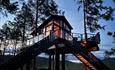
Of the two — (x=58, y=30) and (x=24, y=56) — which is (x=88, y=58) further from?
(x=24, y=56)

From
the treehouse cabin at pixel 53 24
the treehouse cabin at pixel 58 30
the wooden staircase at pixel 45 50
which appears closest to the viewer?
the wooden staircase at pixel 45 50

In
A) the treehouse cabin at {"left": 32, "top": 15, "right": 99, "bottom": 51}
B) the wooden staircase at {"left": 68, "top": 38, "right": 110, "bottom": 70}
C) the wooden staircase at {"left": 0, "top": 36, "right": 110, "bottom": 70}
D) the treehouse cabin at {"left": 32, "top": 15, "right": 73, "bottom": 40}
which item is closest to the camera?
the wooden staircase at {"left": 0, "top": 36, "right": 110, "bottom": 70}

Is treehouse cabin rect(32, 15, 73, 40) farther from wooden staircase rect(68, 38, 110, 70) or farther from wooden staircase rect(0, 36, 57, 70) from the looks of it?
wooden staircase rect(0, 36, 57, 70)

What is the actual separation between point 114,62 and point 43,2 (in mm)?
28435

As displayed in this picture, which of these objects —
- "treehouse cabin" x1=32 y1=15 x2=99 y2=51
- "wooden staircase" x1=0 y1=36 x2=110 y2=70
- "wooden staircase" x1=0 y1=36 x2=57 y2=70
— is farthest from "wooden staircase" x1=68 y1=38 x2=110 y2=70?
"wooden staircase" x1=0 y1=36 x2=57 y2=70

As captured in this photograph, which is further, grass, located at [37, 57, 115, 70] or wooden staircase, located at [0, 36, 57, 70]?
grass, located at [37, 57, 115, 70]

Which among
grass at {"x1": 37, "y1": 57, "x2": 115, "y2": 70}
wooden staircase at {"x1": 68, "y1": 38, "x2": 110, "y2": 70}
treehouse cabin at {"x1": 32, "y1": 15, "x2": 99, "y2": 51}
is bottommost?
grass at {"x1": 37, "y1": 57, "x2": 115, "y2": 70}

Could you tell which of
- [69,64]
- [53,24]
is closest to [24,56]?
[53,24]

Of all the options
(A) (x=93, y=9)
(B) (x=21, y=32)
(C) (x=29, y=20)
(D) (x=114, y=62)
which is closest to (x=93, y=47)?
(A) (x=93, y=9)

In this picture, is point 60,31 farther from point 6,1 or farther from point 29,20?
point 29,20

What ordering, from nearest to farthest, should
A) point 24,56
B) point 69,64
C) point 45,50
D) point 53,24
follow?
1. point 24,56
2. point 45,50
3. point 53,24
4. point 69,64

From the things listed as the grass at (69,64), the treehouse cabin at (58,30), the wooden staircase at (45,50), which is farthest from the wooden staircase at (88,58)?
the grass at (69,64)

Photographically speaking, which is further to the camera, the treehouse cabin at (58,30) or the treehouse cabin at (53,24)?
the treehouse cabin at (53,24)

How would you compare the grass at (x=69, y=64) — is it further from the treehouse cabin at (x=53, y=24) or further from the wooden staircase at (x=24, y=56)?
the wooden staircase at (x=24, y=56)
